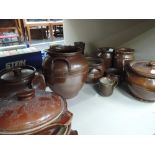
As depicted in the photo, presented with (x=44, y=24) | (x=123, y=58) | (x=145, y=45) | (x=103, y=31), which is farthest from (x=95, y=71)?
(x=44, y=24)

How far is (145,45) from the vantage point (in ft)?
4.47

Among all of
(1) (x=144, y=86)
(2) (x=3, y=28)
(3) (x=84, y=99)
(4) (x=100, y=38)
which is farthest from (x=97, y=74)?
(2) (x=3, y=28)

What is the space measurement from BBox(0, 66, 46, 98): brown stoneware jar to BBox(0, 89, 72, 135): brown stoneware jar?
23cm

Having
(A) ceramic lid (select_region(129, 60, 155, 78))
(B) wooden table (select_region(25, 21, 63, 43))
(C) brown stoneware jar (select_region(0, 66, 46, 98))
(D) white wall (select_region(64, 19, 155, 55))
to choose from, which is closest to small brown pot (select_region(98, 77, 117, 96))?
(A) ceramic lid (select_region(129, 60, 155, 78))

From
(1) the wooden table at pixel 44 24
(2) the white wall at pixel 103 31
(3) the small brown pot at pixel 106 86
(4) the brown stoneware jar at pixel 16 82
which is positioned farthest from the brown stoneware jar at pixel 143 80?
(1) the wooden table at pixel 44 24

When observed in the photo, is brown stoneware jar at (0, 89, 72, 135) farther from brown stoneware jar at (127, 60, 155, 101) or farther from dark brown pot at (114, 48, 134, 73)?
dark brown pot at (114, 48, 134, 73)

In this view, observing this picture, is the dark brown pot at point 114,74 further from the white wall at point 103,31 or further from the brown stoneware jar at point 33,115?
the brown stoneware jar at point 33,115

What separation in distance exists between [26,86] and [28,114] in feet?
1.18

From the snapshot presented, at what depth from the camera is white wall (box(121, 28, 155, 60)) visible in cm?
131

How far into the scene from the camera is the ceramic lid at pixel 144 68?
3.15ft

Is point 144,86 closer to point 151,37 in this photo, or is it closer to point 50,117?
point 151,37
